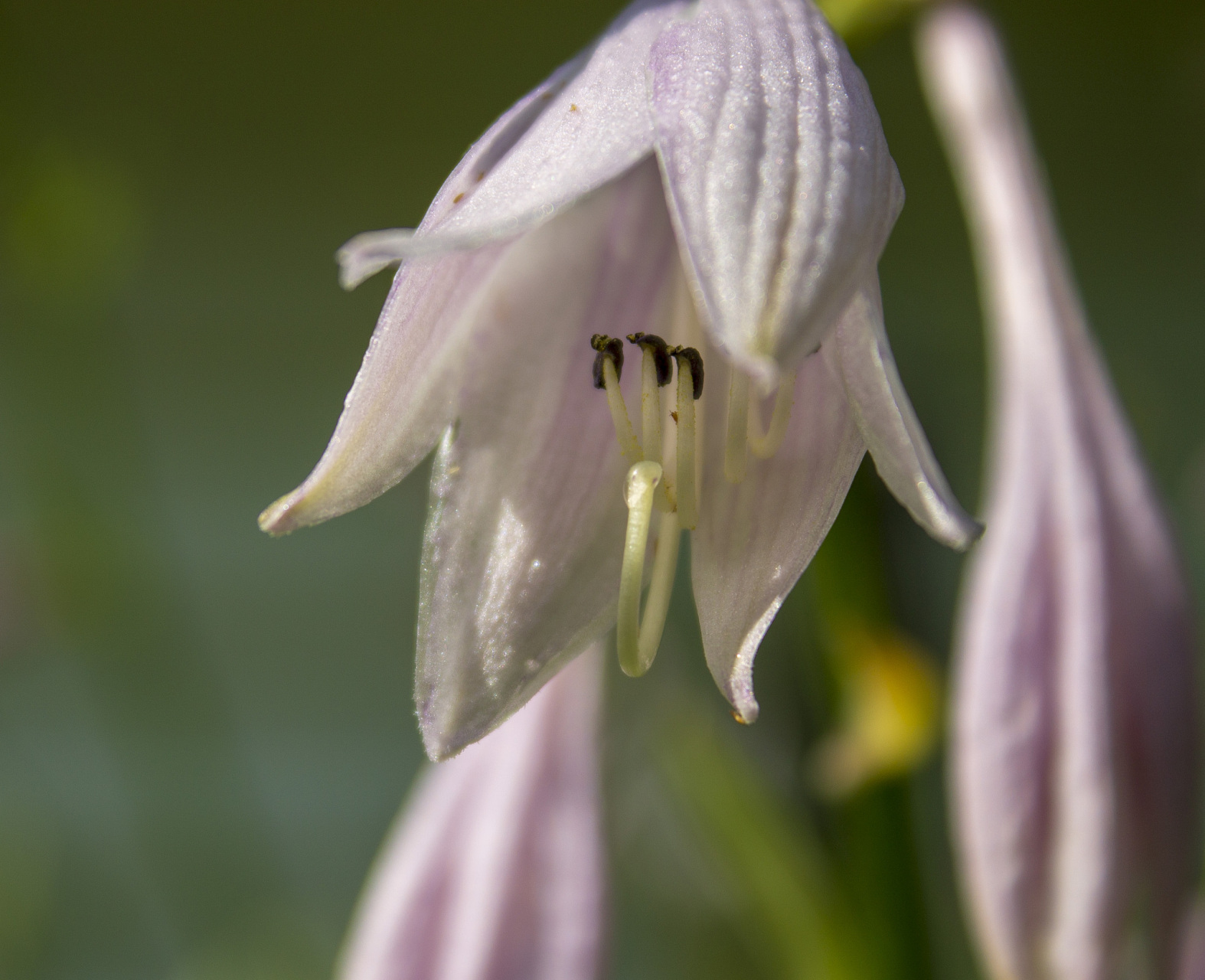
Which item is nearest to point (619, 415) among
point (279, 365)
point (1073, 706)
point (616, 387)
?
point (616, 387)

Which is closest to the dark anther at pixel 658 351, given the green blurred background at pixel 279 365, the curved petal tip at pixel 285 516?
the curved petal tip at pixel 285 516

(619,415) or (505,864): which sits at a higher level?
(619,415)

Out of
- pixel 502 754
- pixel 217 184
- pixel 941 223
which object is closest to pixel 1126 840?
pixel 502 754

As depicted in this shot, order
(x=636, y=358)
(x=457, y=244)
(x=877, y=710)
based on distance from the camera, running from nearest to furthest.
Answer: (x=457, y=244) < (x=636, y=358) < (x=877, y=710)

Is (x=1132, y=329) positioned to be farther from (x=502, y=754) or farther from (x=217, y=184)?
(x=502, y=754)

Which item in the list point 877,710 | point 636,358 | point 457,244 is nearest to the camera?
point 457,244

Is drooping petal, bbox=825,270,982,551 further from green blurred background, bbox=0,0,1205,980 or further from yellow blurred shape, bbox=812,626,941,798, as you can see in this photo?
green blurred background, bbox=0,0,1205,980

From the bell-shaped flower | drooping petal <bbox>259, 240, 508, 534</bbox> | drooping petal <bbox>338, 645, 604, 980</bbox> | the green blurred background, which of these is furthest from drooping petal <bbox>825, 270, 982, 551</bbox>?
the green blurred background

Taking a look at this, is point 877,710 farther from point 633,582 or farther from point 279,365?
point 279,365

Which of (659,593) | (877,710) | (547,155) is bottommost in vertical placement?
(877,710)
